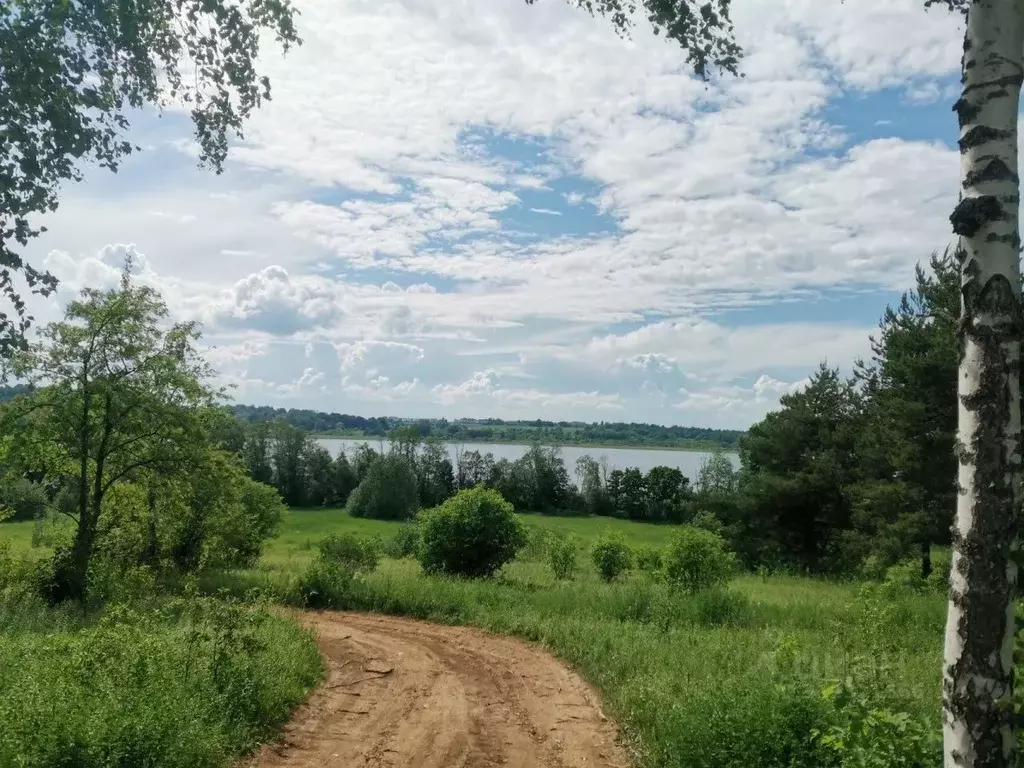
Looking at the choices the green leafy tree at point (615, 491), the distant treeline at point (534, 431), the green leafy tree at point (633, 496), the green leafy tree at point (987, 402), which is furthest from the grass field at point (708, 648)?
the distant treeline at point (534, 431)

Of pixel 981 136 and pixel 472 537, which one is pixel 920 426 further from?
pixel 981 136

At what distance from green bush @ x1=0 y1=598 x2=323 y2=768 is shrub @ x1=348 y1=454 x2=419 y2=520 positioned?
62.7m

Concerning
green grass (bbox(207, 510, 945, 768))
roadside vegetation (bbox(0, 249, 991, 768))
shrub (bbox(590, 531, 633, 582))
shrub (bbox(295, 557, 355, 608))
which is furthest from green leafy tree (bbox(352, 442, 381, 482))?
shrub (bbox(295, 557, 355, 608))

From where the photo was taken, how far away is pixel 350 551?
23.3 meters

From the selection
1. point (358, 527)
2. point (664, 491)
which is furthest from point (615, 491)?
point (358, 527)

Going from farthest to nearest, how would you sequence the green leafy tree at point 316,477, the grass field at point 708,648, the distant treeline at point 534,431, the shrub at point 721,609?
the distant treeline at point 534,431, the green leafy tree at point 316,477, the shrub at point 721,609, the grass field at point 708,648

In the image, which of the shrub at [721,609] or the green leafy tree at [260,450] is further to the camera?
the green leafy tree at [260,450]

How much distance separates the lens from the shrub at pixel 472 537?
20984 mm

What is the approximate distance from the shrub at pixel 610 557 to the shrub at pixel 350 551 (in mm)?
7125

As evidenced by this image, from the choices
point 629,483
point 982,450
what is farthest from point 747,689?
point 629,483

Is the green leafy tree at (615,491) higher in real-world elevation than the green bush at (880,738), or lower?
lower

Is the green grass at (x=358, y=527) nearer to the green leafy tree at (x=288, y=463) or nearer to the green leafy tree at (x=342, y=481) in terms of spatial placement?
the green leafy tree at (x=288, y=463)

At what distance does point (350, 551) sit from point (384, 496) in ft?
164

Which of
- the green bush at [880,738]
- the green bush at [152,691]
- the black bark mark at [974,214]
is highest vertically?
the black bark mark at [974,214]
